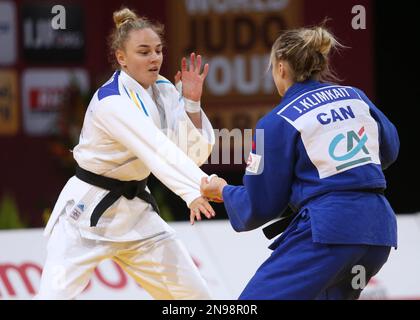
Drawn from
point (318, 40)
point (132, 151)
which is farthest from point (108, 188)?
point (318, 40)

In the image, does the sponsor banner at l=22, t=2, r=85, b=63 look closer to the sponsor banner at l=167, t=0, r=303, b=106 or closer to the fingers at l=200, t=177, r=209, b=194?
the sponsor banner at l=167, t=0, r=303, b=106

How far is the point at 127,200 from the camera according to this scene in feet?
15.6

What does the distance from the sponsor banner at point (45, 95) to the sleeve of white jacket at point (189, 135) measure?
10.6 ft

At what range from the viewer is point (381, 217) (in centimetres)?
404

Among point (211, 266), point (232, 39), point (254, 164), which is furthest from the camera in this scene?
point (232, 39)

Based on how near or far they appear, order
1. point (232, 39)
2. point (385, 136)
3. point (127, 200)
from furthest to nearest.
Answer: point (232, 39), point (127, 200), point (385, 136)

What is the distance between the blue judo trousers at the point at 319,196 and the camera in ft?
13.0

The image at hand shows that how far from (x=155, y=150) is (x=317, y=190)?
81 cm

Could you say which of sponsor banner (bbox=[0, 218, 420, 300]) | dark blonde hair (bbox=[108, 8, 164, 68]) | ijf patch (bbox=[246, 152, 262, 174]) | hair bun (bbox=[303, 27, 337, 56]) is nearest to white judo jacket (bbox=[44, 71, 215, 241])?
dark blonde hair (bbox=[108, 8, 164, 68])

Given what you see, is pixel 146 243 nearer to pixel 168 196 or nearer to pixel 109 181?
pixel 109 181

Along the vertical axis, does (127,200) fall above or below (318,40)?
below

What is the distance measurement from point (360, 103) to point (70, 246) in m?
1.48

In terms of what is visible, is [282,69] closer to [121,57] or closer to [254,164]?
[254,164]
